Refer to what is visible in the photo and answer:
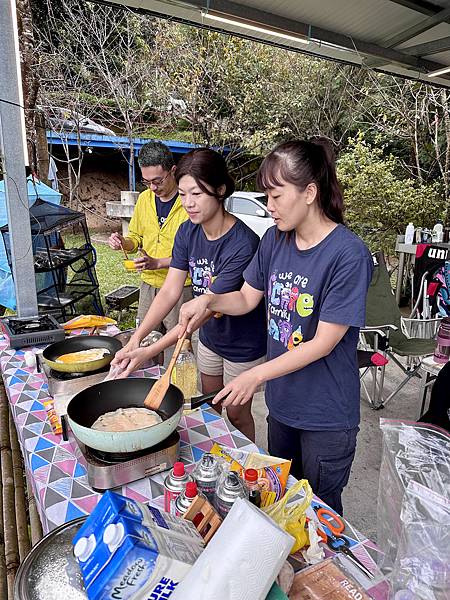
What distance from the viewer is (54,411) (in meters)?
1.49

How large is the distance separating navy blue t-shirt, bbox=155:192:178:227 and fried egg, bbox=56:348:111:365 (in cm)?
114

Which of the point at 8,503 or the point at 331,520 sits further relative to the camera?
the point at 8,503

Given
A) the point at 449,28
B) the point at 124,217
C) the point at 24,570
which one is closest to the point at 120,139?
the point at 124,217

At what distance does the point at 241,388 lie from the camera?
4.14ft

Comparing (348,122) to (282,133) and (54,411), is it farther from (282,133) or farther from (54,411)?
(54,411)

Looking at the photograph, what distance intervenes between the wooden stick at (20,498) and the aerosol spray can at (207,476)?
1026 mm

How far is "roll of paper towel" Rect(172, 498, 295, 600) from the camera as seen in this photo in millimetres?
619

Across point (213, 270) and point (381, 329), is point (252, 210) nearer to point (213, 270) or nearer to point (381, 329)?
point (381, 329)

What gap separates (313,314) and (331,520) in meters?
0.57

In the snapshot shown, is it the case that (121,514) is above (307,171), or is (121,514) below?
below

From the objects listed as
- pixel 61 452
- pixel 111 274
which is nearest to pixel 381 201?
pixel 111 274

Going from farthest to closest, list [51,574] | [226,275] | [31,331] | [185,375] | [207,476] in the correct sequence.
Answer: [31,331] < [226,275] < [185,375] < [207,476] < [51,574]

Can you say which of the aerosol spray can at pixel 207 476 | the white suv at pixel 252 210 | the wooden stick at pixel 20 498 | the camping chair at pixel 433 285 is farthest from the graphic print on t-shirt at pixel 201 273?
the white suv at pixel 252 210

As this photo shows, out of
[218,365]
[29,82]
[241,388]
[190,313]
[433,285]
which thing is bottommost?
[433,285]
